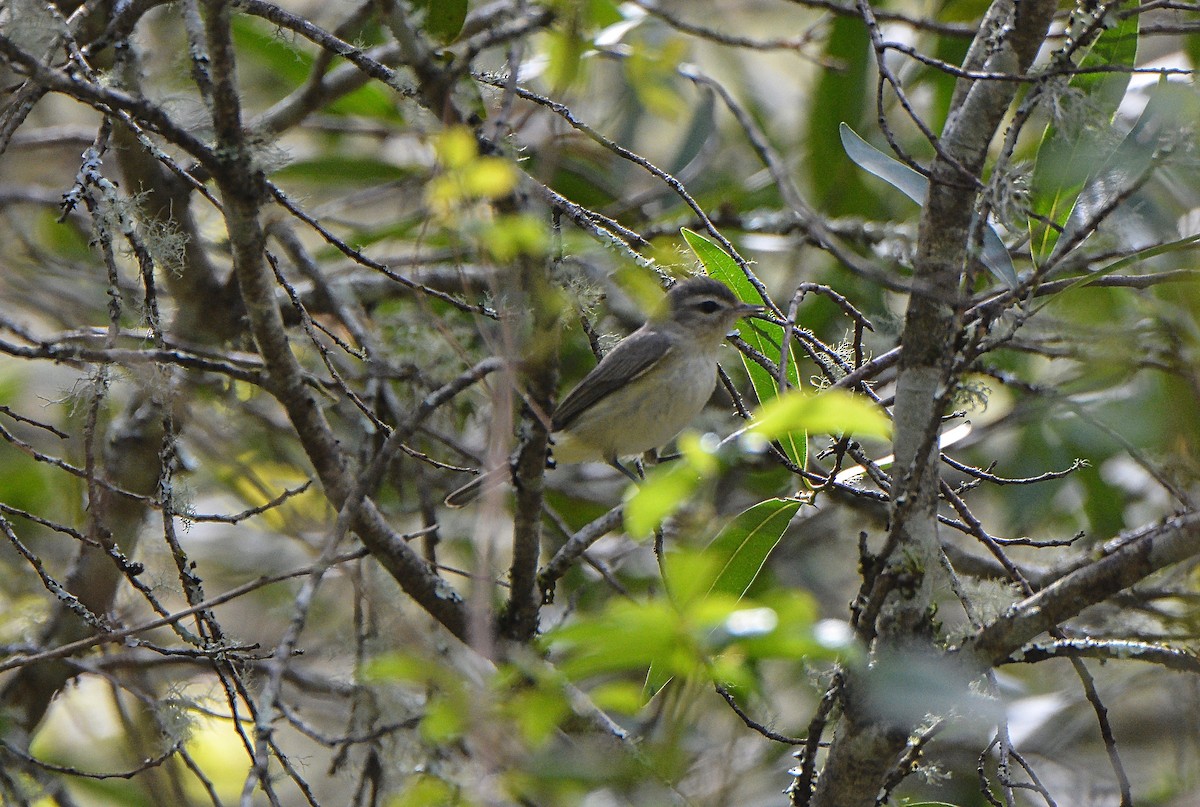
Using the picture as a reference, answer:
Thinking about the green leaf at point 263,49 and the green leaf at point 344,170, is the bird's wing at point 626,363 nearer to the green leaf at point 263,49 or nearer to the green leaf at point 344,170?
the green leaf at point 344,170

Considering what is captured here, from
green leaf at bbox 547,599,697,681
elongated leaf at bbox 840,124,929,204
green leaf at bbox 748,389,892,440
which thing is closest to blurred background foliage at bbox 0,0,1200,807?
green leaf at bbox 547,599,697,681

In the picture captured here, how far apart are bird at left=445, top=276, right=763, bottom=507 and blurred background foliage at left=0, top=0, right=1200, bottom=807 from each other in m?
0.20

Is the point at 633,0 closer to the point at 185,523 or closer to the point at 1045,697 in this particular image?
the point at 185,523

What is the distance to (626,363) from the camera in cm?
436

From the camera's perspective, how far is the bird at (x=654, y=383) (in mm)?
4172

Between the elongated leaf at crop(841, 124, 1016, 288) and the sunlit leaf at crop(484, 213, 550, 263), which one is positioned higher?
the elongated leaf at crop(841, 124, 1016, 288)

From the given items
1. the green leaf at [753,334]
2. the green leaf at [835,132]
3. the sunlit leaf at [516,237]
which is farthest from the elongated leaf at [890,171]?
the green leaf at [835,132]

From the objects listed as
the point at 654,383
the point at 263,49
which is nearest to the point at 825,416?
the point at 654,383

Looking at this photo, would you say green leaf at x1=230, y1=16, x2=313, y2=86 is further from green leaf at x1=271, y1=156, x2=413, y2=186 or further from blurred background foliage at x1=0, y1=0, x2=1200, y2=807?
green leaf at x1=271, y1=156, x2=413, y2=186

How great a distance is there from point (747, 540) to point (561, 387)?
2327 millimetres

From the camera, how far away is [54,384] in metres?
5.93

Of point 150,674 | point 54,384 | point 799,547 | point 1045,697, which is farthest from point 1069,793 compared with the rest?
point 54,384

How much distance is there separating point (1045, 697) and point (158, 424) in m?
4.09

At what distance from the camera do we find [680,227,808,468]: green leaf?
3434mm
